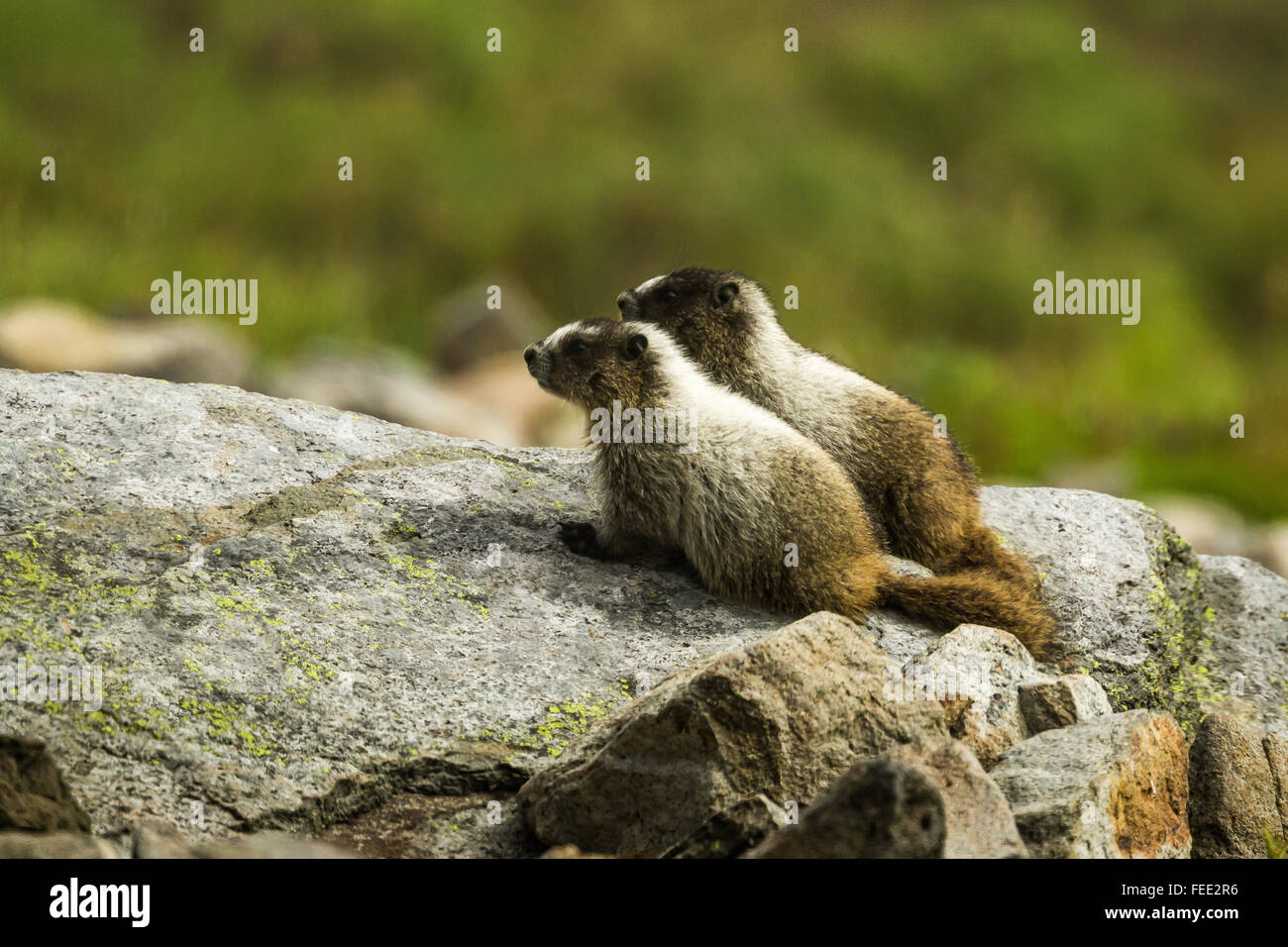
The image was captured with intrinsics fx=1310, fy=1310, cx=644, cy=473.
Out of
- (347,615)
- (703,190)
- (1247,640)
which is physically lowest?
(1247,640)

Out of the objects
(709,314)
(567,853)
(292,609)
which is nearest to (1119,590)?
(709,314)

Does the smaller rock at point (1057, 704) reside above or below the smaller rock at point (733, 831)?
above

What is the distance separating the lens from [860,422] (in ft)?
25.2

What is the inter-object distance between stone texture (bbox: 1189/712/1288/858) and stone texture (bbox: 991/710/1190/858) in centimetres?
32

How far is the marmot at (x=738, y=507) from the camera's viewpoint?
6719 millimetres

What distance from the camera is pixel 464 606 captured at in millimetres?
6223

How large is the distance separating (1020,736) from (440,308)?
51.2 feet

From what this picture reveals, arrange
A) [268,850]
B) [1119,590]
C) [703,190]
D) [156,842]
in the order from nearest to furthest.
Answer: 1. [268,850]
2. [156,842]
3. [1119,590]
4. [703,190]

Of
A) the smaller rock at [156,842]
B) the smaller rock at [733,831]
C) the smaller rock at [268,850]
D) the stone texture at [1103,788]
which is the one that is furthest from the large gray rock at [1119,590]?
the smaller rock at [156,842]

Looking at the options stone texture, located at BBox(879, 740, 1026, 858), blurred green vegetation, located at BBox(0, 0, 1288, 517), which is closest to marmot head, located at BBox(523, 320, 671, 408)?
stone texture, located at BBox(879, 740, 1026, 858)

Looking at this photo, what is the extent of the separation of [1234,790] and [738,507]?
2615 millimetres

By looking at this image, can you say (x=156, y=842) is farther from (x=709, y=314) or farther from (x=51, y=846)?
(x=709, y=314)

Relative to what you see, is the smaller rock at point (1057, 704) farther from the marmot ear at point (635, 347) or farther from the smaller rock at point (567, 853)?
the marmot ear at point (635, 347)

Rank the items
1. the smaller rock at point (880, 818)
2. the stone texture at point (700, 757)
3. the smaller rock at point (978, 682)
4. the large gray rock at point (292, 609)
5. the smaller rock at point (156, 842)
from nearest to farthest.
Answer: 1. the smaller rock at point (880, 818)
2. the smaller rock at point (156, 842)
3. the stone texture at point (700, 757)
4. the large gray rock at point (292, 609)
5. the smaller rock at point (978, 682)
